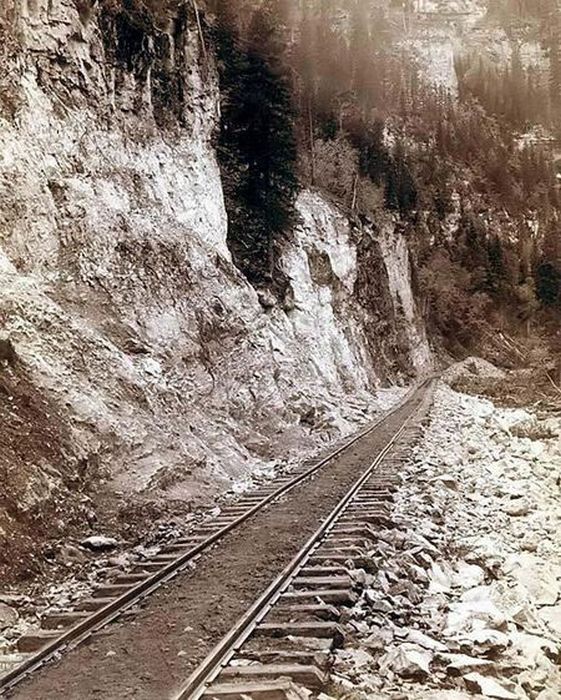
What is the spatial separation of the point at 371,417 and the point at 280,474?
46.8 ft

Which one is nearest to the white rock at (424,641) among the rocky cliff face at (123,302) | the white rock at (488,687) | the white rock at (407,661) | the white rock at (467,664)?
the white rock at (407,661)

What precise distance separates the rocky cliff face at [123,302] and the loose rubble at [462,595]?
481 cm

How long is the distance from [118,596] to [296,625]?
2.44m

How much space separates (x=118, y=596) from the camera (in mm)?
8531

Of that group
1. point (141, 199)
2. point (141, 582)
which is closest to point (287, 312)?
point (141, 199)

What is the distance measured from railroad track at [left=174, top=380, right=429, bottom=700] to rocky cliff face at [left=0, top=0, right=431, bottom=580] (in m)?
3.78

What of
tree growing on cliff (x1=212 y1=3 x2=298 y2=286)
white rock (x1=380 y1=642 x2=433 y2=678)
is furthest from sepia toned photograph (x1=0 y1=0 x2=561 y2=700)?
tree growing on cliff (x1=212 y1=3 x2=298 y2=286)

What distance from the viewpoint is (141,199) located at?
2244 cm

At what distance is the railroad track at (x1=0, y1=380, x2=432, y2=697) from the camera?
7.09 meters

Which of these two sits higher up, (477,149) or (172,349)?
(477,149)

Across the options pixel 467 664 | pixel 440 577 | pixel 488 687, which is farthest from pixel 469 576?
pixel 488 687

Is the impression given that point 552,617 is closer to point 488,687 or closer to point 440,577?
point 440,577

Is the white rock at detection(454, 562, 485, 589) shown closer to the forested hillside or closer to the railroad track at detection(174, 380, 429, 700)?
the railroad track at detection(174, 380, 429, 700)

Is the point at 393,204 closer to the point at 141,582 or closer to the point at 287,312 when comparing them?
the point at 287,312
